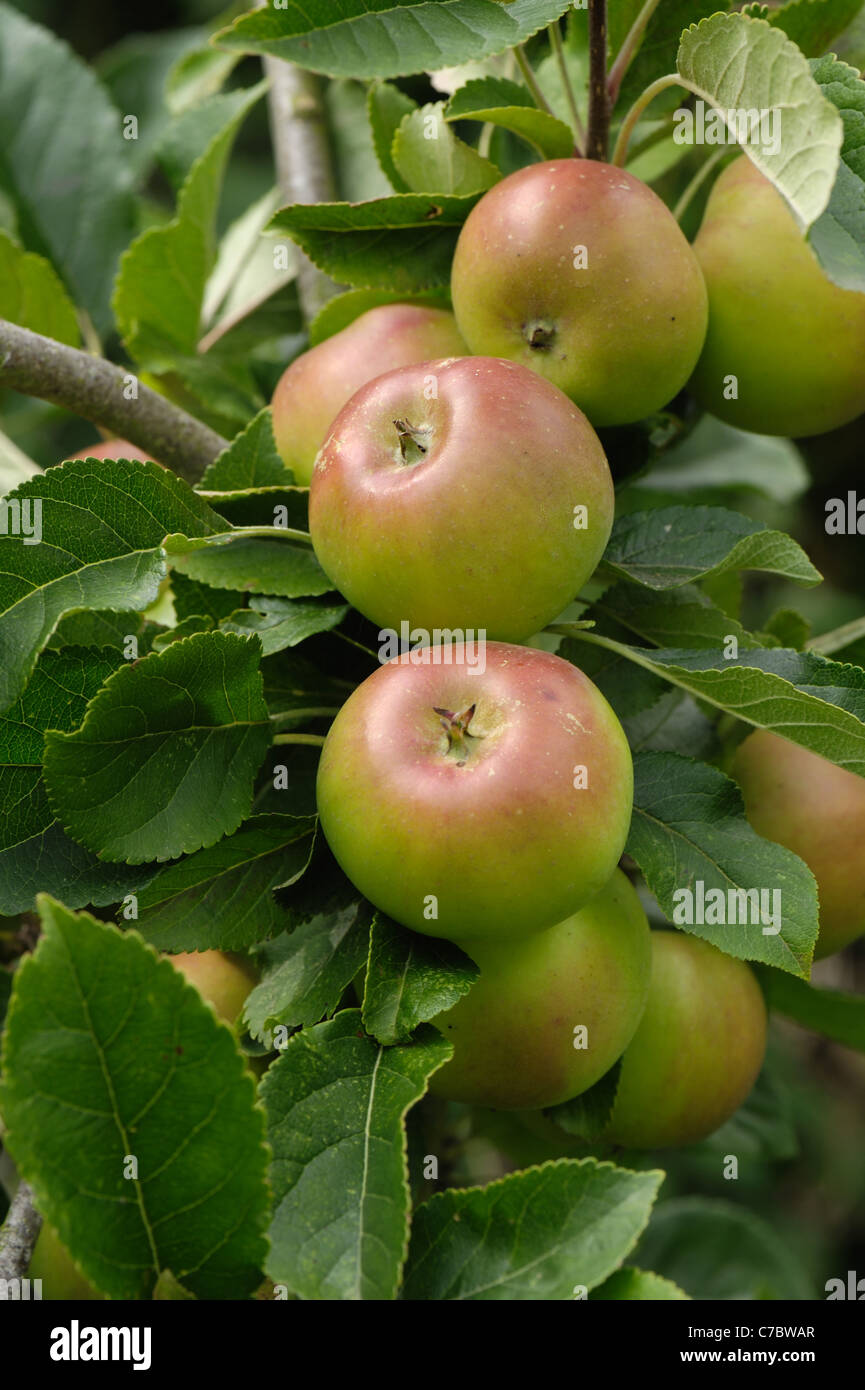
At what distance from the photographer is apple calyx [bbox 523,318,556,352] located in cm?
78

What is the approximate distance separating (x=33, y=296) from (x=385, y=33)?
0.50m

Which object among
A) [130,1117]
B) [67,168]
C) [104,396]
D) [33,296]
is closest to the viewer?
[130,1117]

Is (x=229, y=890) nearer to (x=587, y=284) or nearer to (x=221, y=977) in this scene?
(x=221, y=977)

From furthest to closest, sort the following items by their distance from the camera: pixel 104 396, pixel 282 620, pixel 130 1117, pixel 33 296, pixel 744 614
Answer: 1. pixel 744 614
2. pixel 33 296
3. pixel 104 396
4. pixel 282 620
5. pixel 130 1117

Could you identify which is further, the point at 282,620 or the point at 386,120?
the point at 386,120

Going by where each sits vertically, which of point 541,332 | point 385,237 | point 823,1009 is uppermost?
point 385,237

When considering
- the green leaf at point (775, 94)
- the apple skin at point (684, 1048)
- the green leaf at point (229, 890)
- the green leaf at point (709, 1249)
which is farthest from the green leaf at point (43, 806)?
the green leaf at point (709, 1249)


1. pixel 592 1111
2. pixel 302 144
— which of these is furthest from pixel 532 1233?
pixel 302 144

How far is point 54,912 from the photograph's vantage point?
1.82 ft

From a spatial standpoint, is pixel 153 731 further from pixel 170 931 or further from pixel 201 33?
pixel 201 33

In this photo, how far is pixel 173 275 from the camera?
3.74 feet

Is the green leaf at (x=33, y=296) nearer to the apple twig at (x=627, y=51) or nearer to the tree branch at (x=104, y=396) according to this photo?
the tree branch at (x=104, y=396)
